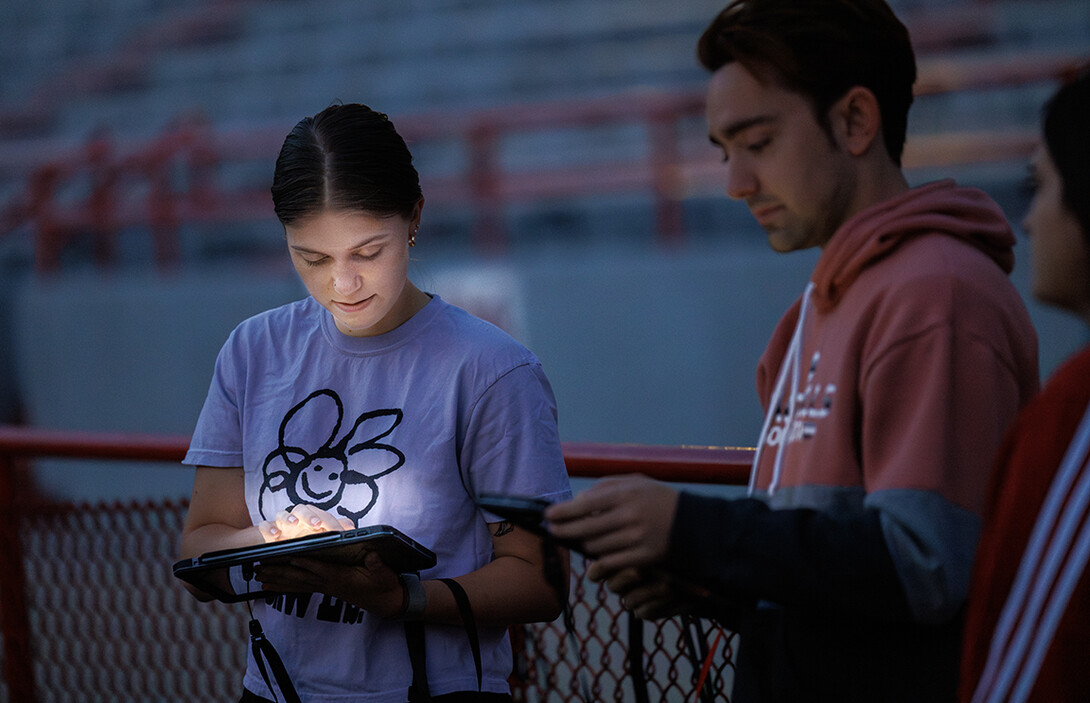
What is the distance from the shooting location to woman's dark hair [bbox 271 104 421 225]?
1446 mm

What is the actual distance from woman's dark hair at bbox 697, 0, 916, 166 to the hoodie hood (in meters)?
0.10

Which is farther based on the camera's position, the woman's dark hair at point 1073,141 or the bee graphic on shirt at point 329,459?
the bee graphic on shirt at point 329,459

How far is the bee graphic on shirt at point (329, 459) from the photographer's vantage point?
1.41 metres

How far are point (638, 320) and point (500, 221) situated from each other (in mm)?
1582

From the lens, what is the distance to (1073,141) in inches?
35.2

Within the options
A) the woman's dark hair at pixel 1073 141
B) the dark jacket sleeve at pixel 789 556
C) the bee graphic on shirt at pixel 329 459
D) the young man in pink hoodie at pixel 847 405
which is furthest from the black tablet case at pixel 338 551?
the woman's dark hair at pixel 1073 141

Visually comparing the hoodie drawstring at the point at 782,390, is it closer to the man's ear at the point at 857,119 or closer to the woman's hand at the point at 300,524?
the man's ear at the point at 857,119

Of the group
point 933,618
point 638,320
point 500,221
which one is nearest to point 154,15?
point 500,221

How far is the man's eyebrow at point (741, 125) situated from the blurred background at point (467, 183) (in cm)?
103

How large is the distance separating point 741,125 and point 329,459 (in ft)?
2.26

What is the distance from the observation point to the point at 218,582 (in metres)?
1.44

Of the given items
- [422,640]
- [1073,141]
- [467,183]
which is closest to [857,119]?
[1073,141]

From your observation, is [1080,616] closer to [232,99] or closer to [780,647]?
[780,647]

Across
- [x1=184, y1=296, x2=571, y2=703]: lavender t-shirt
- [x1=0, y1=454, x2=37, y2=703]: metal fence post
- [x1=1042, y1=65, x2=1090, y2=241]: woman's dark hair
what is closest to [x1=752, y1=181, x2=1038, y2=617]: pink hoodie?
[x1=1042, y1=65, x2=1090, y2=241]: woman's dark hair
